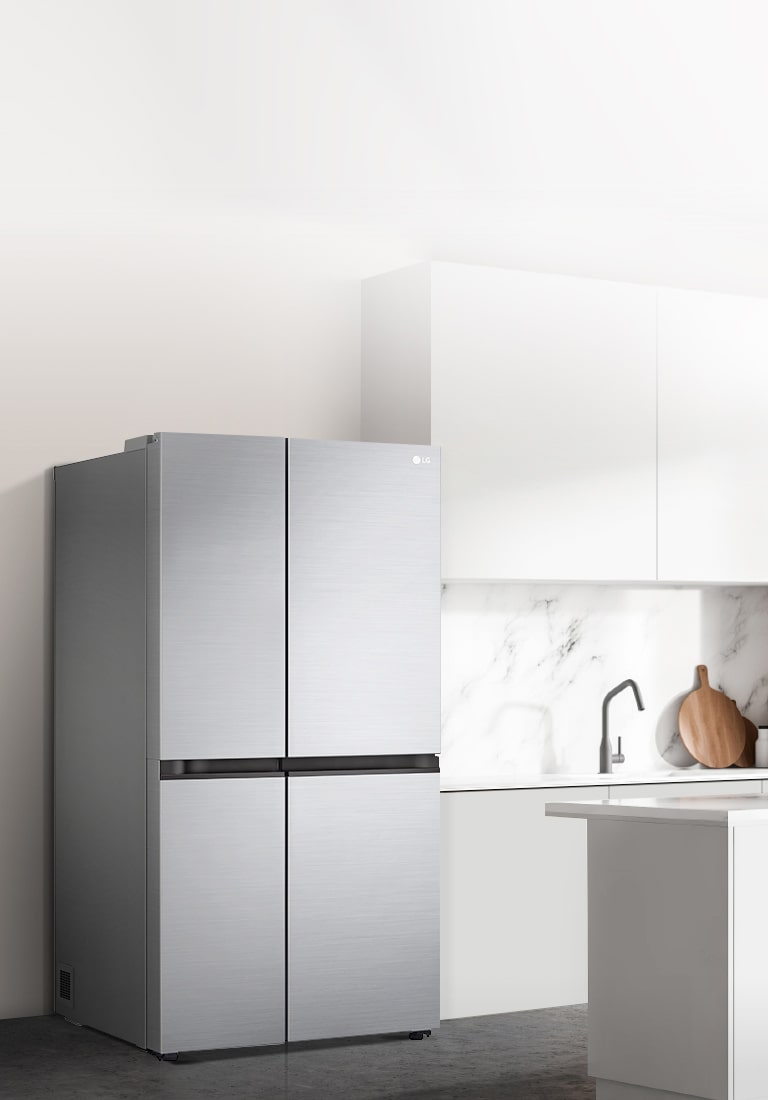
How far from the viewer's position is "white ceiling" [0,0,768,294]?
5215 mm

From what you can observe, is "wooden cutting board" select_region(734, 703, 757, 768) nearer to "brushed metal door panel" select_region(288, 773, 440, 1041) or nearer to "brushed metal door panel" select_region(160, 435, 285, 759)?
"brushed metal door panel" select_region(288, 773, 440, 1041)

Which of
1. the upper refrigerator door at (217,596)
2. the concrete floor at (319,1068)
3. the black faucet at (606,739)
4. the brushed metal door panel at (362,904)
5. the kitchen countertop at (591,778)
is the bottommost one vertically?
the concrete floor at (319,1068)

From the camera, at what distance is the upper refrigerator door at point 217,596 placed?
4.53m

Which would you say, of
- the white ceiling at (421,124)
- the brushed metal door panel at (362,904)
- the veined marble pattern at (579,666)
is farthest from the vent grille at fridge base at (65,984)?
the white ceiling at (421,124)

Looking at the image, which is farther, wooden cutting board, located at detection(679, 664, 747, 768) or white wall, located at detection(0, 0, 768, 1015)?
wooden cutting board, located at detection(679, 664, 747, 768)

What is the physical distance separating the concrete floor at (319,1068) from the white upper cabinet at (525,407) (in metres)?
1.45

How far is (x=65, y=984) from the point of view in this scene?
501 cm

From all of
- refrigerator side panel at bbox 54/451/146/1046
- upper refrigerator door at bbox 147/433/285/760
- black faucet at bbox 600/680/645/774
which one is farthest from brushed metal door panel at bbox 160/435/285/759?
black faucet at bbox 600/680/645/774

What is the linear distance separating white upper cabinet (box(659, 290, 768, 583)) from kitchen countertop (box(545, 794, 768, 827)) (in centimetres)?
164

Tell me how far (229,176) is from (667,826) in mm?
2737

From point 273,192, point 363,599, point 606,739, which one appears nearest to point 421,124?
point 273,192

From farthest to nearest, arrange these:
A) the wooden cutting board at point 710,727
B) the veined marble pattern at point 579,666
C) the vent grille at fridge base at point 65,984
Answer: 1. the wooden cutting board at point 710,727
2. the veined marble pattern at point 579,666
3. the vent grille at fridge base at point 65,984

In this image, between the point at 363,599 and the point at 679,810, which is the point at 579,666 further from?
the point at 679,810

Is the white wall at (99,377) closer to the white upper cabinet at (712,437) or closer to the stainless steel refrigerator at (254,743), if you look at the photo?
the stainless steel refrigerator at (254,743)
